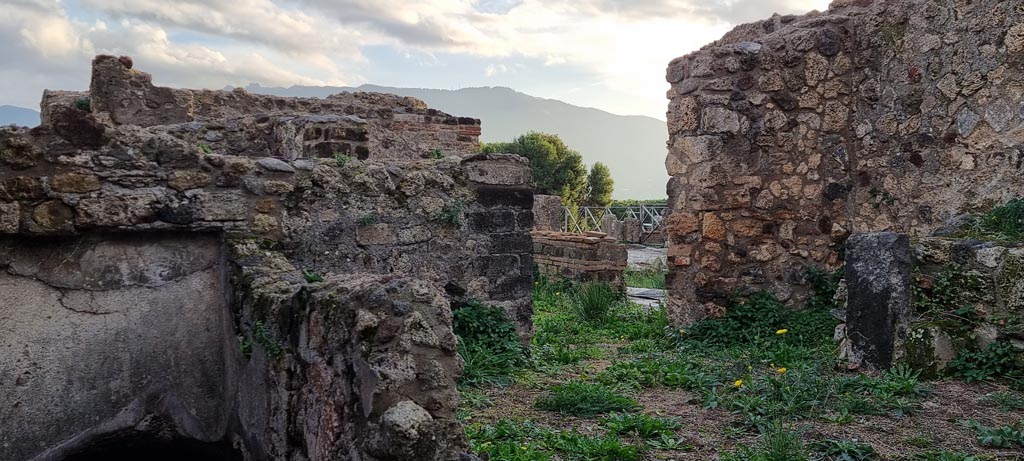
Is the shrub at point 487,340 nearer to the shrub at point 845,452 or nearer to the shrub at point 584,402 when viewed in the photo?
the shrub at point 584,402

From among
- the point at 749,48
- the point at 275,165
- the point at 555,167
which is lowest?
the point at 275,165

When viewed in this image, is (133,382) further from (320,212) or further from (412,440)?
(412,440)

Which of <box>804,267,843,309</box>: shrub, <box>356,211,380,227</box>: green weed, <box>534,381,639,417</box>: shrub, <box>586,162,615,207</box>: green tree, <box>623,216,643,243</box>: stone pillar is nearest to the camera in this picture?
<box>534,381,639,417</box>: shrub

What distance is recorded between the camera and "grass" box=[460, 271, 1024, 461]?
3.83m

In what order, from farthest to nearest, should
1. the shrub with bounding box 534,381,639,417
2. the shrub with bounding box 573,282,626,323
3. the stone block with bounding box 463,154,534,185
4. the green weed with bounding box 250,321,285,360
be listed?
the shrub with bounding box 573,282,626,323 < the stone block with bounding box 463,154,534,185 < the shrub with bounding box 534,381,639,417 < the green weed with bounding box 250,321,285,360

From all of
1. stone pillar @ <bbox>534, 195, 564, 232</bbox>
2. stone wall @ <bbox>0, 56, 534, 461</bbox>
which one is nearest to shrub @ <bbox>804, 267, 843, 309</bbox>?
stone wall @ <bbox>0, 56, 534, 461</bbox>

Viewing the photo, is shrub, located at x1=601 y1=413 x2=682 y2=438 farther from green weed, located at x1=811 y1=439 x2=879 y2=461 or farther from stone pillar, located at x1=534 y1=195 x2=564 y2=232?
stone pillar, located at x1=534 y1=195 x2=564 y2=232

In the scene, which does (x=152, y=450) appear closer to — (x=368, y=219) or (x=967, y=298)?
(x=368, y=219)

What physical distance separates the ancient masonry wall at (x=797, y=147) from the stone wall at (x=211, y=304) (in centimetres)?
309

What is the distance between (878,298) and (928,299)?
0.30 metres

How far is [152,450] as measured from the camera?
418 centimetres

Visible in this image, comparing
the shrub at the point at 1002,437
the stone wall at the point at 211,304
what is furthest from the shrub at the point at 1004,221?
the stone wall at the point at 211,304

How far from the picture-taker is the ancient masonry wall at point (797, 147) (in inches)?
258

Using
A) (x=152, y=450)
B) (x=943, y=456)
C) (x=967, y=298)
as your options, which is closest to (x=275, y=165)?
(x=152, y=450)
